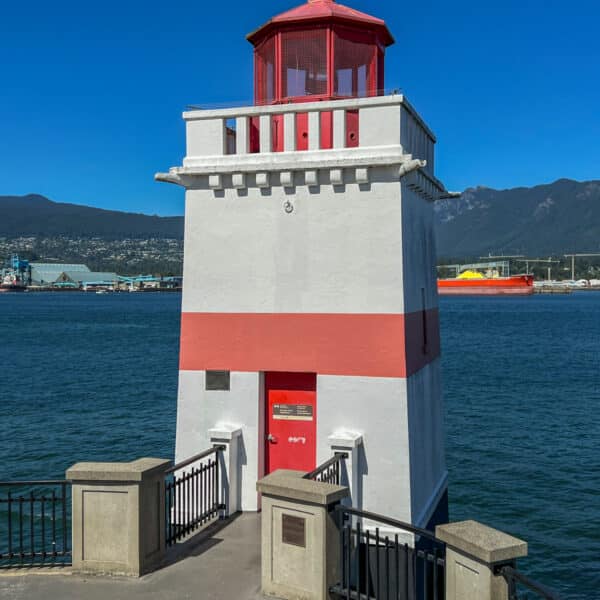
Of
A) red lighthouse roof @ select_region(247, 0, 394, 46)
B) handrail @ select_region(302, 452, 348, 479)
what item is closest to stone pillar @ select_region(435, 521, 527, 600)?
handrail @ select_region(302, 452, 348, 479)

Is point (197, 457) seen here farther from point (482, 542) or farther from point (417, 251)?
point (482, 542)

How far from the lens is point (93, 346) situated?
189ft

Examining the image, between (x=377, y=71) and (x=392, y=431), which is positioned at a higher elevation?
(x=377, y=71)

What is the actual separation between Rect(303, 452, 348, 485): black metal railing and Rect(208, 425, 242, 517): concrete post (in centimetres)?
140

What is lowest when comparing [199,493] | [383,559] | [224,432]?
[383,559]

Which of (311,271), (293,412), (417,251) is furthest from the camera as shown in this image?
(417,251)

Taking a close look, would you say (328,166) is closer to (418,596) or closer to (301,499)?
(301,499)

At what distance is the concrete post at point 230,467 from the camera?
9844 millimetres

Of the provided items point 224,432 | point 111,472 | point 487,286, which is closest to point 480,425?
point 224,432

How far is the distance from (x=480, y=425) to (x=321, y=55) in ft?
63.3

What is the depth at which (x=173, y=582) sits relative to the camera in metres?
7.45

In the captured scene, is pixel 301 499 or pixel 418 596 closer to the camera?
pixel 301 499

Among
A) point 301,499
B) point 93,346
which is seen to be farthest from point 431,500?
point 93,346

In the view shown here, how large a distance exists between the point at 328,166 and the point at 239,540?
16.2ft
